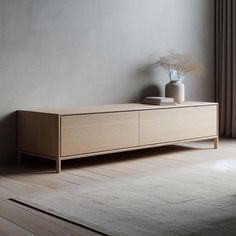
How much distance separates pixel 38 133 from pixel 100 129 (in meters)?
0.51

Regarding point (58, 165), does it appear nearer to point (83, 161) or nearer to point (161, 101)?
point (83, 161)

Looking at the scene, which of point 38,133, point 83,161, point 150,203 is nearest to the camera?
point 150,203

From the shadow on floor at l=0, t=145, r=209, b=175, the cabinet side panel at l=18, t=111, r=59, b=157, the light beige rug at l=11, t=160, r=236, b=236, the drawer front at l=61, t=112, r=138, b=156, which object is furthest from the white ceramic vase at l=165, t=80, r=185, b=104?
the cabinet side panel at l=18, t=111, r=59, b=157

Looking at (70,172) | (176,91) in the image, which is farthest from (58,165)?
(176,91)

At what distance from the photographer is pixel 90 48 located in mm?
5004

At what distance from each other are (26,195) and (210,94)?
344cm

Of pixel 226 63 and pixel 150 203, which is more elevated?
pixel 226 63

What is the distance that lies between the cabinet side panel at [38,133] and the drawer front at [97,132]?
0.21 ft

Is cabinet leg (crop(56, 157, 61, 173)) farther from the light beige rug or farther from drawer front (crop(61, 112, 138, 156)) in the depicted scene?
the light beige rug

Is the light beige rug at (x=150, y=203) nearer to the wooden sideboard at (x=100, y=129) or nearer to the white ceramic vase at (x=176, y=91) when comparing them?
the wooden sideboard at (x=100, y=129)

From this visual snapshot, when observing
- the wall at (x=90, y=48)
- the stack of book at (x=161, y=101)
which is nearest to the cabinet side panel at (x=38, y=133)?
the wall at (x=90, y=48)

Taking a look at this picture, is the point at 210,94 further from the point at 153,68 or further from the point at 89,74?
the point at 89,74

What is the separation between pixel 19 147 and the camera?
4516 mm

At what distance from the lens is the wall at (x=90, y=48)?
4477 mm
